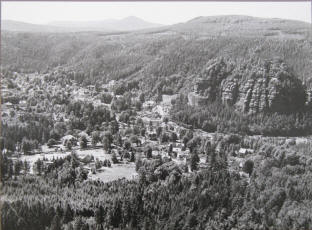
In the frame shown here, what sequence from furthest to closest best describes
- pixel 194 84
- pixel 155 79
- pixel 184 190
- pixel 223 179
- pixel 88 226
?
1. pixel 155 79
2. pixel 194 84
3. pixel 223 179
4. pixel 184 190
5. pixel 88 226

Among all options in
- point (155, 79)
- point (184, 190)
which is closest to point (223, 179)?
point (184, 190)

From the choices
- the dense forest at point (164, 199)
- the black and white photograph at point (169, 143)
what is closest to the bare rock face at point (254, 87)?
the black and white photograph at point (169, 143)

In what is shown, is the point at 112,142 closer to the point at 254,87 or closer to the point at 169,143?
the point at 169,143

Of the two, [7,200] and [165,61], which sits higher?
[165,61]

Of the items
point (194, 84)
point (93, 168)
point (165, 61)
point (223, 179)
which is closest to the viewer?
point (223, 179)

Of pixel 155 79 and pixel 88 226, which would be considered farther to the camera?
pixel 155 79

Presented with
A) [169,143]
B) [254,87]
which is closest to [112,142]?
[169,143]

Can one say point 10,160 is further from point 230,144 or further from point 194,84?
point 194,84
